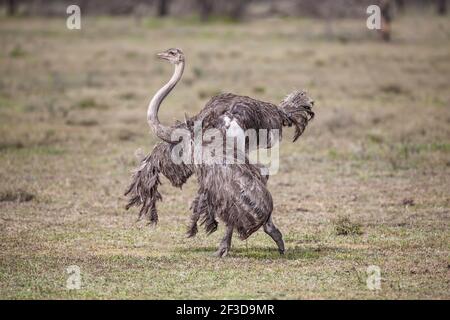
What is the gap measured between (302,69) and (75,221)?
48.6 feet

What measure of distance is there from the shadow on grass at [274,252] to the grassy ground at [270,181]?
3cm

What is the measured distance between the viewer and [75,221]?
10062 mm

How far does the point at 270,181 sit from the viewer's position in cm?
1216

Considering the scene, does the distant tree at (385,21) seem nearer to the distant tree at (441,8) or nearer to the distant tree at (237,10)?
the distant tree at (237,10)

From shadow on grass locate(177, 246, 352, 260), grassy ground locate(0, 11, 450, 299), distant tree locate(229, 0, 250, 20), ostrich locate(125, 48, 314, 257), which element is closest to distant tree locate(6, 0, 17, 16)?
distant tree locate(229, 0, 250, 20)

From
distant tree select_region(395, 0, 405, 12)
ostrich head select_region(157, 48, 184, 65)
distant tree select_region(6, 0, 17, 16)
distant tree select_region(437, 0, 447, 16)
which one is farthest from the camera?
distant tree select_region(395, 0, 405, 12)

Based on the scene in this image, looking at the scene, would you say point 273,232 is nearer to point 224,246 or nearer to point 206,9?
point 224,246

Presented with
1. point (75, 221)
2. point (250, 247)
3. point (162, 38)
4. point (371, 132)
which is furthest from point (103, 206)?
point (162, 38)

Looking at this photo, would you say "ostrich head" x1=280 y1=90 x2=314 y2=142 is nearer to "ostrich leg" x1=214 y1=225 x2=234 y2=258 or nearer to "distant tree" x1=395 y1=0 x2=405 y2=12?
"ostrich leg" x1=214 y1=225 x2=234 y2=258

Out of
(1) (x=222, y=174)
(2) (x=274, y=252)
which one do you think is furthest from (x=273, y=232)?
(1) (x=222, y=174)

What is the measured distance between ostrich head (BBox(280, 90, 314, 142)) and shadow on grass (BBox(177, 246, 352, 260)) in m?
1.13

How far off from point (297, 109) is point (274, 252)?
1407 mm

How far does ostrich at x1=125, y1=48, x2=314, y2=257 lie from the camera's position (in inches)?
310

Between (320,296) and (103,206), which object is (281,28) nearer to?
(103,206)
